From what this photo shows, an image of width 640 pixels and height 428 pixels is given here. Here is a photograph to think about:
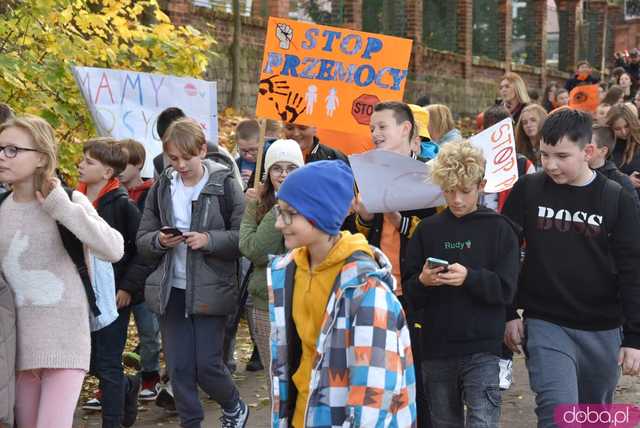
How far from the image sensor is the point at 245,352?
9242mm

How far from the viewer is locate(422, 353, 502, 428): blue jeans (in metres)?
5.15

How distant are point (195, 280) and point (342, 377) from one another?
2456 millimetres

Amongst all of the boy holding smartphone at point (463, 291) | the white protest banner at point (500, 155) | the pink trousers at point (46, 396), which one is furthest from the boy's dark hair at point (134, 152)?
the boy holding smartphone at point (463, 291)

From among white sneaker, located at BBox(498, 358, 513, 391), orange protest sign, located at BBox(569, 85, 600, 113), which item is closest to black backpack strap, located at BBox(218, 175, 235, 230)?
white sneaker, located at BBox(498, 358, 513, 391)

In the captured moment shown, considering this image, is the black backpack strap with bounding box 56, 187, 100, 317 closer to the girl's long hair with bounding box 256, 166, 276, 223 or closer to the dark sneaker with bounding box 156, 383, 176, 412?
the girl's long hair with bounding box 256, 166, 276, 223

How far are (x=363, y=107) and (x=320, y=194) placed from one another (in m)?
3.85

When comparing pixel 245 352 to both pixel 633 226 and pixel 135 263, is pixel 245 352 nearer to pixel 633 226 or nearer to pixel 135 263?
pixel 135 263

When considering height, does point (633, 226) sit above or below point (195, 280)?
above

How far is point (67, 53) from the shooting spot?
327 inches

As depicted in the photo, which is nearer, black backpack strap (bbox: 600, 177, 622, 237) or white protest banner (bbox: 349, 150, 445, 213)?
black backpack strap (bbox: 600, 177, 622, 237)

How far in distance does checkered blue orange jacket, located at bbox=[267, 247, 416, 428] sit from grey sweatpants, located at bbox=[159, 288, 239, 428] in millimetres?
2366

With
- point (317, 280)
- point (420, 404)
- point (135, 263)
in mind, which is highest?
point (317, 280)

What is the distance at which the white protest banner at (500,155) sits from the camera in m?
6.73

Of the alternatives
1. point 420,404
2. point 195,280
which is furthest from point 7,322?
point 420,404
